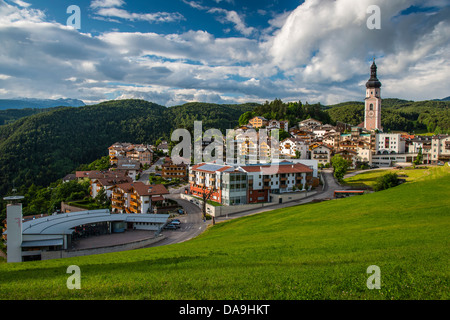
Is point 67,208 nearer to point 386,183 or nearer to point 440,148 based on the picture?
point 386,183

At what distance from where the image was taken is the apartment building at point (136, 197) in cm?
4247

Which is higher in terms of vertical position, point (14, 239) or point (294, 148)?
point (294, 148)

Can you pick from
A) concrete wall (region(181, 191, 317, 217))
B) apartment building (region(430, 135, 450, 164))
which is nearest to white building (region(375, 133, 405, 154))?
apartment building (region(430, 135, 450, 164))

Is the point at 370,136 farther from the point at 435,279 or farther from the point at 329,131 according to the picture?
the point at 435,279

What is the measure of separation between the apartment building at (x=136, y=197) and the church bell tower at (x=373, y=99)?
78518 millimetres

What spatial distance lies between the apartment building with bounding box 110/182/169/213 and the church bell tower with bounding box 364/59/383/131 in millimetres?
78518

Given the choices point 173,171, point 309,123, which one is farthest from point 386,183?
point 309,123

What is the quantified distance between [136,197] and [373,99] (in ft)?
274

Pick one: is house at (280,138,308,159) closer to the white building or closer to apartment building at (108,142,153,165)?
the white building

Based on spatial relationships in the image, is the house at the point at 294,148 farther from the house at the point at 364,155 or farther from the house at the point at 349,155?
the house at the point at 364,155

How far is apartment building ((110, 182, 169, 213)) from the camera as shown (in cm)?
4247

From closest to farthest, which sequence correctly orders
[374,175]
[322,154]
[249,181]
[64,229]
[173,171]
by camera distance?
[64,229]
[249,181]
[374,175]
[173,171]
[322,154]

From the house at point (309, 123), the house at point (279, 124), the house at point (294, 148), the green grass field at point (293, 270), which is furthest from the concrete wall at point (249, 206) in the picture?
the house at point (309, 123)

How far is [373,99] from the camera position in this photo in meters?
94.1
